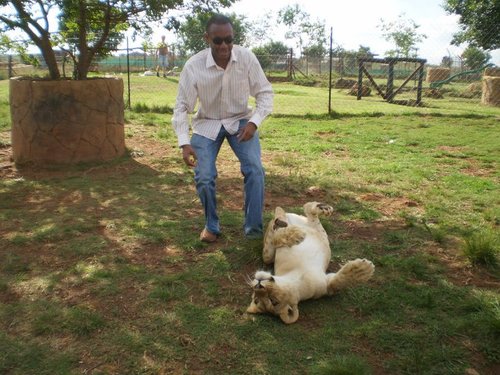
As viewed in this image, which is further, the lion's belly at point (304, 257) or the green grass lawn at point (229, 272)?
the lion's belly at point (304, 257)

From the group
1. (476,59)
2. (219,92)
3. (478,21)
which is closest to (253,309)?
(219,92)

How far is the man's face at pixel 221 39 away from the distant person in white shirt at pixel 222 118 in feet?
0.05

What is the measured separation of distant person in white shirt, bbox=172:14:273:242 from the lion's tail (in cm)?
98

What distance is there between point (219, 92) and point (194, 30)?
45.6 ft

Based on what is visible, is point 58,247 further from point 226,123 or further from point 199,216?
point 226,123

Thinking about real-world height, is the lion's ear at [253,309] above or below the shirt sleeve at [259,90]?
below

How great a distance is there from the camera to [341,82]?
22297 millimetres

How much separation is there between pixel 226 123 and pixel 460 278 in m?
2.00

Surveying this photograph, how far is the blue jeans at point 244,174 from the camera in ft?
12.0

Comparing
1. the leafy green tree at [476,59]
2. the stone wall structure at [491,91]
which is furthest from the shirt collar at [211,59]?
the leafy green tree at [476,59]

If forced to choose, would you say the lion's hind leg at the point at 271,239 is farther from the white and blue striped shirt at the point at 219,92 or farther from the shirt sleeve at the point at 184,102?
the shirt sleeve at the point at 184,102

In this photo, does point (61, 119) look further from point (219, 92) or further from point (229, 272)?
point (229, 272)

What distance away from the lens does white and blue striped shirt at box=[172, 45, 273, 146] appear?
375cm

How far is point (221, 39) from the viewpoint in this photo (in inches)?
139
